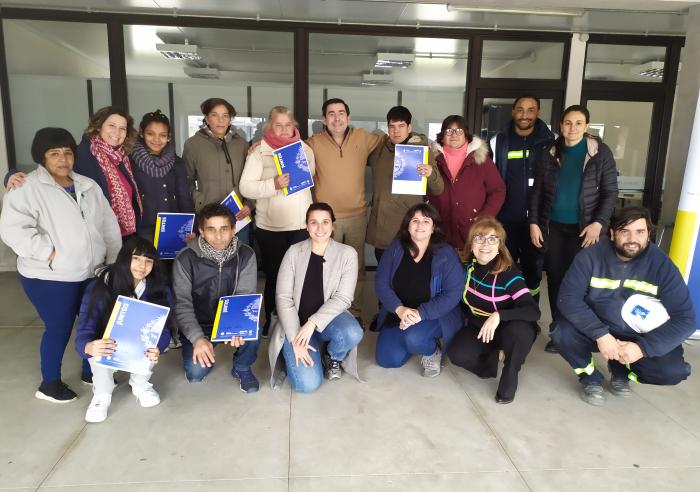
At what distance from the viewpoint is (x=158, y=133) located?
10.3 ft

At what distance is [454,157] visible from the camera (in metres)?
3.64

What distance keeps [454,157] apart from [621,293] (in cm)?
146

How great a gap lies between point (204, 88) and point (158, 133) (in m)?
2.40

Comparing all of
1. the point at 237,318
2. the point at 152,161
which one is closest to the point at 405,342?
the point at 237,318

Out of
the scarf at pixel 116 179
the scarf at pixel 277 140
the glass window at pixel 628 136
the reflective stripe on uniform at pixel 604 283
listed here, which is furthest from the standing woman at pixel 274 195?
the glass window at pixel 628 136

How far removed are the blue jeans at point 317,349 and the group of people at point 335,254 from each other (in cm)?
1

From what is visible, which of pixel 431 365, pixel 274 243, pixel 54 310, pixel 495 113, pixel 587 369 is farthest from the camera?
pixel 495 113

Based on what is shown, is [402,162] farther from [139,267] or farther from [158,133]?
[139,267]

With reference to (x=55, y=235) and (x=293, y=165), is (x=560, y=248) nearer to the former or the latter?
(x=293, y=165)

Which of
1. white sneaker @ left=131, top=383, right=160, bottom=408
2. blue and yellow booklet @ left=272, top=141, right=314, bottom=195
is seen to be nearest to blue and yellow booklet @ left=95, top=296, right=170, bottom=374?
white sneaker @ left=131, top=383, right=160, bottom=408

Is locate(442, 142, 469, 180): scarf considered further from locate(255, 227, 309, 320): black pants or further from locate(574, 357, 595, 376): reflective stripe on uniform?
locate(574, 357, 595, 376): reflective stripe on uniform

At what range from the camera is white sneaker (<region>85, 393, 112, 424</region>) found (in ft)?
8.27

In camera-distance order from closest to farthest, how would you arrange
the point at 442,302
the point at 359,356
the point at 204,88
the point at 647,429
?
the point at 647,429, the point at 442,302, the point at 359,356, the point at 204,88

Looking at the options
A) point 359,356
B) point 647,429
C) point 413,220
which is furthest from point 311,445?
point 647,429
